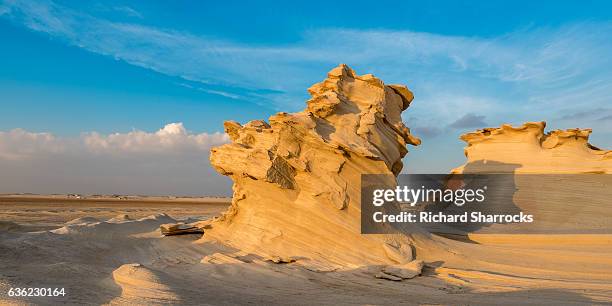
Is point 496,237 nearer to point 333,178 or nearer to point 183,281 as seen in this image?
point 333,178

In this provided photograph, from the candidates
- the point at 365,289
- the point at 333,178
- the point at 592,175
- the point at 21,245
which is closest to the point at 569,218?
the point at 592,175

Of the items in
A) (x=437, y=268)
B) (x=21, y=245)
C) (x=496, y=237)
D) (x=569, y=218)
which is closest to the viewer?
(x=437, y=268)

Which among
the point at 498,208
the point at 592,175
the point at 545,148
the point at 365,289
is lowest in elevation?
the point at 365,289

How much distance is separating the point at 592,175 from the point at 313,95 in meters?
10.8

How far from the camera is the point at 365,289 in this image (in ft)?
19.9

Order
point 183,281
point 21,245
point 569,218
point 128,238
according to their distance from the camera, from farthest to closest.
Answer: point 569,218 < point 128,238 < point 21,245 < point 183,281

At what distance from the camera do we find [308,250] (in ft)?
25.7

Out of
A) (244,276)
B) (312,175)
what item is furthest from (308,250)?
(244,276)

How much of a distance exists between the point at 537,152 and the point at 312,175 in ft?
33.9

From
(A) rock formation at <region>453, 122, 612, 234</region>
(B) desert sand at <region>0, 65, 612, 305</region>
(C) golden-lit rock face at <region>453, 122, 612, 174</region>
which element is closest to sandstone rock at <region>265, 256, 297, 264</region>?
(B) desert sand at <region>0, 65, 612, 305</region>

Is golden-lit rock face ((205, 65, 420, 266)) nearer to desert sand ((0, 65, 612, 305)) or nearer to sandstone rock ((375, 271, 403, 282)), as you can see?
desert sand ((0, 65, 612, 305))

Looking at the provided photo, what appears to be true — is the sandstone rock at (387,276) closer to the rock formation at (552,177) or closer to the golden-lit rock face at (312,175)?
the golden-lit rock face at (312,175)

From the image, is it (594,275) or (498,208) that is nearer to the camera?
(594,275)

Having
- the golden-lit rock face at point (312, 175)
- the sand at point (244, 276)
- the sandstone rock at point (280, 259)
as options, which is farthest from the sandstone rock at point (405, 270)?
the sandstone rock at point (280, 259)
